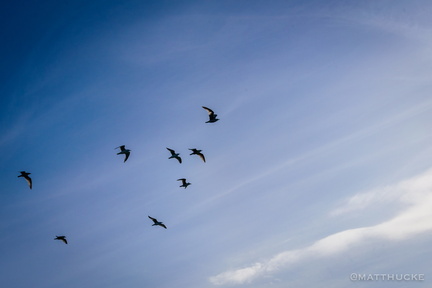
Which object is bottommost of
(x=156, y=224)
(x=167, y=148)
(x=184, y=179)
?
(x=156, y=224)

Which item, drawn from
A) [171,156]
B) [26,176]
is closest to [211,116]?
[171,156]

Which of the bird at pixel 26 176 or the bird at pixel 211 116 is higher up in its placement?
the bird at pixel 211 116

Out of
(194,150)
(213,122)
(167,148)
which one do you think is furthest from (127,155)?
(213,122)

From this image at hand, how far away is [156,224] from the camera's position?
53.6 meters

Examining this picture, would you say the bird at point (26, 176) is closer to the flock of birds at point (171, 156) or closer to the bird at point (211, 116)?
the flock of birds at point (171, 156)

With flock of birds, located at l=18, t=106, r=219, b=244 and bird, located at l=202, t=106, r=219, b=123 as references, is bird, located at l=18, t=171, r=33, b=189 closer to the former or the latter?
flock of birds, located at l=18, t=106, r=219, b=244

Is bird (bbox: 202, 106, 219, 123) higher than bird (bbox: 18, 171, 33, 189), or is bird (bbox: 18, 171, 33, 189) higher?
bird (bbox: 202, 106, 219, 123)

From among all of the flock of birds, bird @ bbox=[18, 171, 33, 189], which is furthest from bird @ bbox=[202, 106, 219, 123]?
bird @ bbox=[18, 171, 33, 189]

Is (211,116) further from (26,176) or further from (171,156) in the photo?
(26,176)

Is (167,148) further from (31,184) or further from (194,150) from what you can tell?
(31,184)

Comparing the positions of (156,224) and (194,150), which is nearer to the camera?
(194,150)

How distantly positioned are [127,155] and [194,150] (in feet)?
35.5

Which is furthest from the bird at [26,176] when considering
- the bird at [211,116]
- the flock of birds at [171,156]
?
the bird at [211,116]

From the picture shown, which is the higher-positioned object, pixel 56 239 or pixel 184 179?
pixel 184 179
